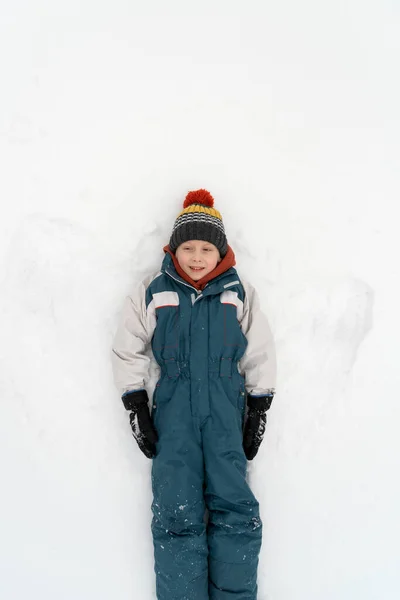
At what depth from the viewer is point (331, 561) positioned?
2.14m

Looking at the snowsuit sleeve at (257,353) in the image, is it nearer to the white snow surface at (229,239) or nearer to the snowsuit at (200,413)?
the snowsuit at (200,413)

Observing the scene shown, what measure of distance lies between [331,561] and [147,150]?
2.27m

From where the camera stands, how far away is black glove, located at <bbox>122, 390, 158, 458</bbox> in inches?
76.1

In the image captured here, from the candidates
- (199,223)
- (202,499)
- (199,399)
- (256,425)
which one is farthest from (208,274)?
(202,499)

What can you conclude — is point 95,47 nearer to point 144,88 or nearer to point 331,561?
point 144,88

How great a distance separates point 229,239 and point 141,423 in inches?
40.4

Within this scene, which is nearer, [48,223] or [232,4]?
[48,223]

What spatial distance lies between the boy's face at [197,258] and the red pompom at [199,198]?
237mm

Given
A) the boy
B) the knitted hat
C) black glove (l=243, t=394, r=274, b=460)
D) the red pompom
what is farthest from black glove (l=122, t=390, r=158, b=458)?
the red pompom

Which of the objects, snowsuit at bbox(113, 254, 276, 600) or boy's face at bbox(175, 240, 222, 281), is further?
boy's face at bbox(175, 240, 222, 281)

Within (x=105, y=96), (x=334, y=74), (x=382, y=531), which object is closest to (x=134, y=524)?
(x=382, y=531)

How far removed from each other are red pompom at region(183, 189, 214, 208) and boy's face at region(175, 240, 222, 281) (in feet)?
0.78

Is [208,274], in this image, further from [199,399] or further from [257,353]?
[199,399]

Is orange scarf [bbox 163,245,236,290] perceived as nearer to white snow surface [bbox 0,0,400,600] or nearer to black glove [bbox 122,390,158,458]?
white snow surface [bbox 0,0,400,600]
